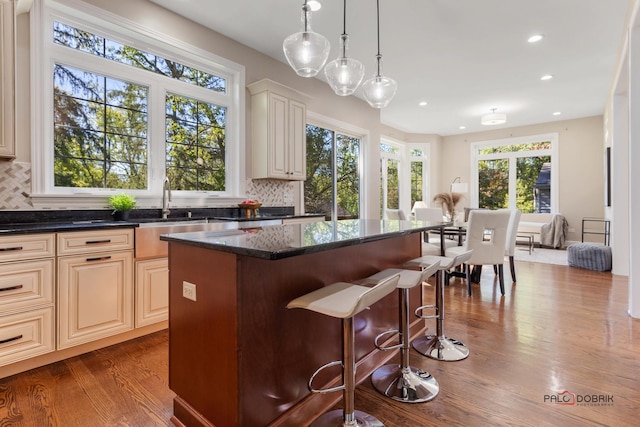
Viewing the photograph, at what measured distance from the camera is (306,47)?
7.40 feet

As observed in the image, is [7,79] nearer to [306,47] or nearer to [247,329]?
Result: [306,47]

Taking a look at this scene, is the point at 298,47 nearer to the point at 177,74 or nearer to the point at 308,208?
the point at 177,74

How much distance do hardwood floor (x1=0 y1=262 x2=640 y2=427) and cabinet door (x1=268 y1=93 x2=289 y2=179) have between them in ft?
7.35

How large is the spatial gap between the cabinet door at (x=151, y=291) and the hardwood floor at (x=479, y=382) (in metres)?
0.18

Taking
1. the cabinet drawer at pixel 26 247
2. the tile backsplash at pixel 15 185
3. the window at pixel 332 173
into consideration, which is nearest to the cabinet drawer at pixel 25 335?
the cabinet drawer at pixel 26 247

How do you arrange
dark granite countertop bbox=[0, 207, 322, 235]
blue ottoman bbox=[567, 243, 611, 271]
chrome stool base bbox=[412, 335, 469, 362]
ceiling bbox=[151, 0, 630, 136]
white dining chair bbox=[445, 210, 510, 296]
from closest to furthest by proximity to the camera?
dark granite countertop bbox=[0, 207, 322, 235]
chrome stool base bbox=[412, 335, 469, 362]
ceiling bbox=[151, 0, 630, 136]
white dining chair bbox=[445, 210, 510, 296]
blue ottoman bbox=[567, 243, 611, 271]

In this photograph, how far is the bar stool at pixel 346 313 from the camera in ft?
4.51

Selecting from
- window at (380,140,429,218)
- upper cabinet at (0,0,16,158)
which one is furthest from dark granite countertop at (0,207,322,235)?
window at (380,140,429,218)

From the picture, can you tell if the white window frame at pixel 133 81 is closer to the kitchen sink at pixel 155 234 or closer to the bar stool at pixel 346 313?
the kitchen sink at pixel 155 234

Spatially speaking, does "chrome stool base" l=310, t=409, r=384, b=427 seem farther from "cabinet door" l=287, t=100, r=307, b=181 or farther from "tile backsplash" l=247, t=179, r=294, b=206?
"cabinet door" l=287, t=100, r=307, b=181

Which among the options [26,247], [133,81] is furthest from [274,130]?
[26,247]

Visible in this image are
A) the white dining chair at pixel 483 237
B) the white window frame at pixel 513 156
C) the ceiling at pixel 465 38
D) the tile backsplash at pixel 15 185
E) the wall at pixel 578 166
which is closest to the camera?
the tile backsplash at pixel 15 185

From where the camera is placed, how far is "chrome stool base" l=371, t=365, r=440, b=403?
185 centimetres

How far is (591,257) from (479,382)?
4425 mm
